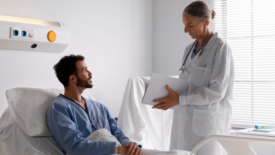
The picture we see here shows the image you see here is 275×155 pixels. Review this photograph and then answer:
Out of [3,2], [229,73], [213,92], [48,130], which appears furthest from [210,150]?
[3,2]

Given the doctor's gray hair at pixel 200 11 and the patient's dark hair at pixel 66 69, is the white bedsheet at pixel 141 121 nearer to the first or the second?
the patient's dark hair at pixel 66 69

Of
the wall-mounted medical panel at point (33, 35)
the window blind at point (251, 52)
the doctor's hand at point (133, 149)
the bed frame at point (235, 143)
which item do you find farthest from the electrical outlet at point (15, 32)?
the window blind at point (251, 52)

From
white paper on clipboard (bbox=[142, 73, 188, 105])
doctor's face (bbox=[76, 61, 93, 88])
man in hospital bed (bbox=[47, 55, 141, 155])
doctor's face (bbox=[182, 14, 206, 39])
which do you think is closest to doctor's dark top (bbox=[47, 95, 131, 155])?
man in hospital bed (bbox=[47, 55, 141, 155])

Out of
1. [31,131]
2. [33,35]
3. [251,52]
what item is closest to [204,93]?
[31,131]

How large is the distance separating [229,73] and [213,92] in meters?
0.15

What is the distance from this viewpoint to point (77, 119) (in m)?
1.76

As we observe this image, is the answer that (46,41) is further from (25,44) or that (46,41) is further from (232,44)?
(232,44)

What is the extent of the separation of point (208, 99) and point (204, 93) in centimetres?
4

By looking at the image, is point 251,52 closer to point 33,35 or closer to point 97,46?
point 97,46

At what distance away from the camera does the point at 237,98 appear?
3.00 meters

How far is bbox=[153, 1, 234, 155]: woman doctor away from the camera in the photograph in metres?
1.72

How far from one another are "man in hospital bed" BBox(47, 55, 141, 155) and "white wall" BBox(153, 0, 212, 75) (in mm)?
1452

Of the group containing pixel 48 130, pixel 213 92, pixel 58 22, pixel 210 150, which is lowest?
pixel 210 150

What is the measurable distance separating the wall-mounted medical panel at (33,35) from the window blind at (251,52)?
1567mm
